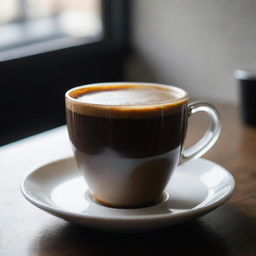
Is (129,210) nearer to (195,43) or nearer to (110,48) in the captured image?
(195,43)

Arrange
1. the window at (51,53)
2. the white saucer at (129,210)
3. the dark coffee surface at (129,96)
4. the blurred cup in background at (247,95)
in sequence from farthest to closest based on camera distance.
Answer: the window at (51,53) < the blurred cup in background at (247,95) < the dark coffee surface at (129,96) < the white saucer at (129,210)

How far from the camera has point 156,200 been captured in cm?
65

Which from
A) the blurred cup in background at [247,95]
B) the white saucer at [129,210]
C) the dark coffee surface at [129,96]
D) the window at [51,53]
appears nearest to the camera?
the white saucer at [129,210]

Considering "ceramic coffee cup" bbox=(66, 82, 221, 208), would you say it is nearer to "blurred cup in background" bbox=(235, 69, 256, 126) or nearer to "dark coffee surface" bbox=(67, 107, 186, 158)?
"dark coffee surface" bbox=(67, 107, 186, 158)

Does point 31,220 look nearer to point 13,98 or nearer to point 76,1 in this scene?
point 13,98

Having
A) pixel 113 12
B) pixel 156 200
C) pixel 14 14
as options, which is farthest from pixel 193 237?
pixel 113 12

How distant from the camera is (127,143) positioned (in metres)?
0.60

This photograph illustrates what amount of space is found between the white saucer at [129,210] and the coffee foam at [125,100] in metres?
0.11

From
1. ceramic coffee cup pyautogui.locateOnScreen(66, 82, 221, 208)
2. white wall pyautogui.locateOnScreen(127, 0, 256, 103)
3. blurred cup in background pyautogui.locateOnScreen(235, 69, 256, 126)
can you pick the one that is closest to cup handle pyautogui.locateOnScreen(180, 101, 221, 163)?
ceramic coffee cup pyautogui.locateOnScreen(66, 82, 221, 208)

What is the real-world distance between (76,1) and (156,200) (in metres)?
1.13

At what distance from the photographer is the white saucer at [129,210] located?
21.4 inches

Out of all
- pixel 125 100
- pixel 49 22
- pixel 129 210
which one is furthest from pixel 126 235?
pixel 49 22

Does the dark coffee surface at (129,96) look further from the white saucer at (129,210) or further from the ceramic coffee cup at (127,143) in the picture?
the white saucer at (129,210)

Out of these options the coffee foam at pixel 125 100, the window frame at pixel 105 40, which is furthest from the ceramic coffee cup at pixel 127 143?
the window frame at pixel 105 40
